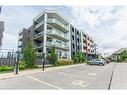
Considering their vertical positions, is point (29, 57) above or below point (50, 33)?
below

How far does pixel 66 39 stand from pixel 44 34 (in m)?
9.12

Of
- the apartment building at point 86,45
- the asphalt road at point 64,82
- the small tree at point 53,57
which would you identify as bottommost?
the asphalt road at point 64,82

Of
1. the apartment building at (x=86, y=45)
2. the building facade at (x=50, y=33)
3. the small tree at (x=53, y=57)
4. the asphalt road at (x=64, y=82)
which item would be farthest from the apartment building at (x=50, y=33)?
the apartment building at (x=86, y=45)

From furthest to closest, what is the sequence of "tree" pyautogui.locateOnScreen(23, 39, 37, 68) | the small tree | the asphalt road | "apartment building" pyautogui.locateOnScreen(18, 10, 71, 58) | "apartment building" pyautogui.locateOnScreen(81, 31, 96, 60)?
1. "apartment building" pyautogui.locateOnScreen(81, 31, 96, 60)
2. "apartment building" pyautogui.locateOnScreen(18, 10, 71, 58)
3. the small tree
4. "tree" pyautogui.locateOnScreen(23, 39, 37, 68)
5. the asphalt road

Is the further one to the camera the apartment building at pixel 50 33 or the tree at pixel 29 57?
the apartment building at pixel 50 33

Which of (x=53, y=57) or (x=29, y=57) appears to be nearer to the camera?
(x=29, y=57)

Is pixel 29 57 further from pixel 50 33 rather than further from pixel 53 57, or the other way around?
pixel 50 33

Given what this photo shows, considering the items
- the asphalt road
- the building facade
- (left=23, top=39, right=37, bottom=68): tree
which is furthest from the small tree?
the asphalt road

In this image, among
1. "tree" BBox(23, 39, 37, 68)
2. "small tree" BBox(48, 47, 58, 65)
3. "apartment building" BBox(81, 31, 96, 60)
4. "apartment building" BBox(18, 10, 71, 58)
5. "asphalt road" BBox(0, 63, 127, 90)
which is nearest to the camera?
"asphalt road" BBox(0, 63, 127, 90)

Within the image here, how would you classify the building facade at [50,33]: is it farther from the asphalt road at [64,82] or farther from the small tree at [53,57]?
the asphalt road at [64,82]

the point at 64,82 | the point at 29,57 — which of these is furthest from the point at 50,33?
the point at 64,82

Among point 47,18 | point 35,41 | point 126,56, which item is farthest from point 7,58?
point 126,56

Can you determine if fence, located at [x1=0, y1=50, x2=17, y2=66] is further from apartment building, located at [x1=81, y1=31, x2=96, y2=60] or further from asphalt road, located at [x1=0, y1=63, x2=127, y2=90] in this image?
apartment building, located at [x1=81, y1=31, x2=96, y2=60]

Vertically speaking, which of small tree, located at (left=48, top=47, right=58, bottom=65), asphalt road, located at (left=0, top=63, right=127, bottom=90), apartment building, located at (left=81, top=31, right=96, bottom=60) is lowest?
asphalt road, located at (left=0, top=63, right=127, bottom=90)
